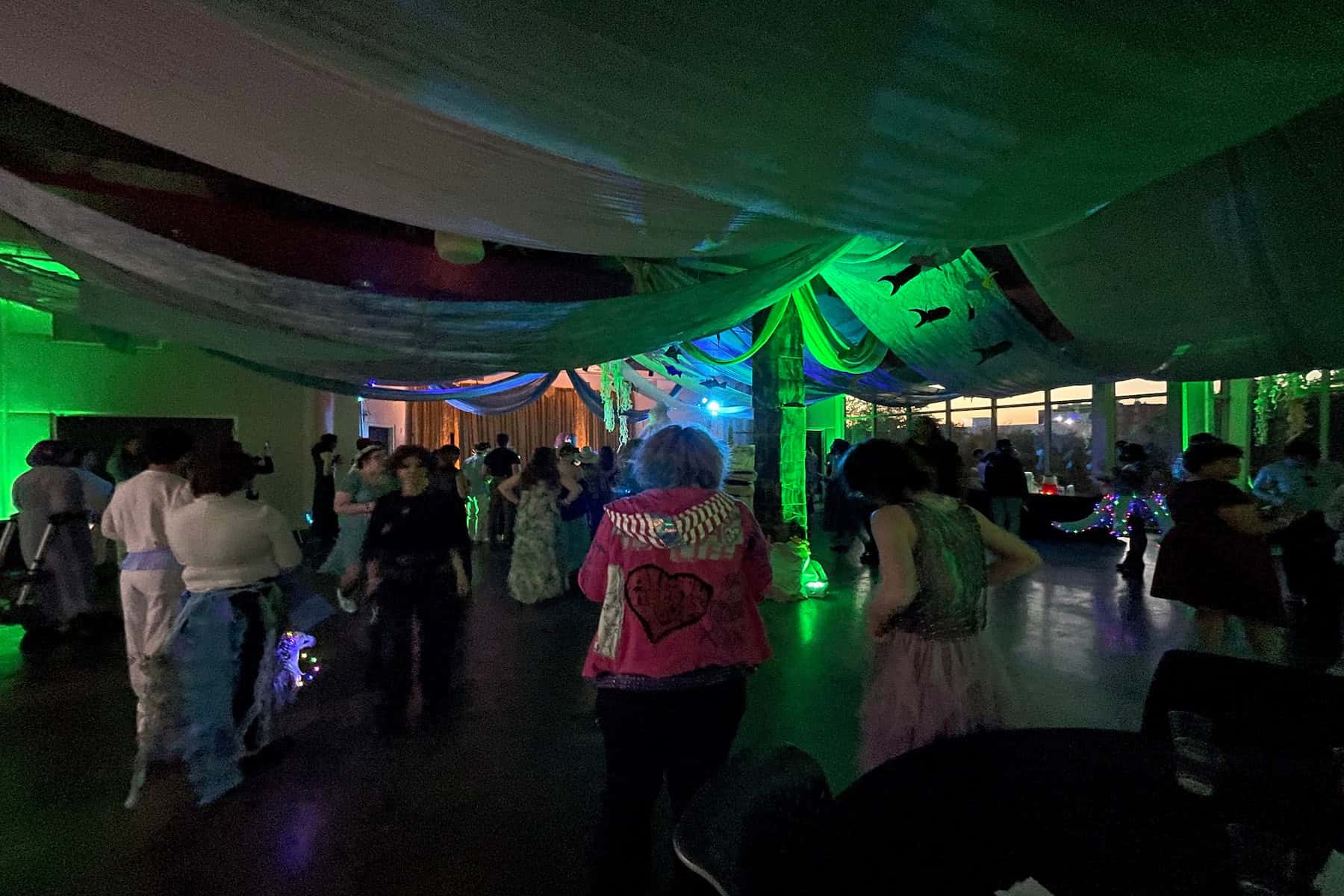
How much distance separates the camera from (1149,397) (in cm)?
980

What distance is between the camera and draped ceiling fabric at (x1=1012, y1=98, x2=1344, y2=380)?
2004 mm

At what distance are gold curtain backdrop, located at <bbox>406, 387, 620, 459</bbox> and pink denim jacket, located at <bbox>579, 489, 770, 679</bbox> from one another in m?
12.8

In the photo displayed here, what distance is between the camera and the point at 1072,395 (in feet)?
35.5

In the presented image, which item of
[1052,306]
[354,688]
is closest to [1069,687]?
[1052,306]

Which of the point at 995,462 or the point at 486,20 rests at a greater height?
the point at 486,20

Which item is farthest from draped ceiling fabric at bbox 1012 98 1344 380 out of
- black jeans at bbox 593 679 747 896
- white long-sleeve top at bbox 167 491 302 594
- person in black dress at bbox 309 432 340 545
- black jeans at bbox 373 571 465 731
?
person in black dress at bbox 309 432 340 545

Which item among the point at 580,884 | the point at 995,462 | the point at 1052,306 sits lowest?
the point at 580,884

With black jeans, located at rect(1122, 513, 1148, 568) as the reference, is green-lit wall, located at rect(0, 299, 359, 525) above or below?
above

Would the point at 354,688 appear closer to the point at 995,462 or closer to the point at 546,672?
the point at 546,672

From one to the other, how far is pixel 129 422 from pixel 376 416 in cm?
482

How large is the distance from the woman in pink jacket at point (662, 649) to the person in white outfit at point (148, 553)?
223 cm

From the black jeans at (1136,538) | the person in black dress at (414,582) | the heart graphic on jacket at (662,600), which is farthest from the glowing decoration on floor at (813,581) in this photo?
the heart graphic on jacket at (662,600)

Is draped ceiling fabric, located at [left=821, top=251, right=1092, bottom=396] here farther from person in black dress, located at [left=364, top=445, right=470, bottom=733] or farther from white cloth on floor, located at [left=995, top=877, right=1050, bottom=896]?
white cloth on floor, located at [left=995, top=877, right=1050, bottom=896]

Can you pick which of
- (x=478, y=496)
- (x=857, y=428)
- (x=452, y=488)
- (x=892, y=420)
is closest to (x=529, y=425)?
(x=478, y=496)
